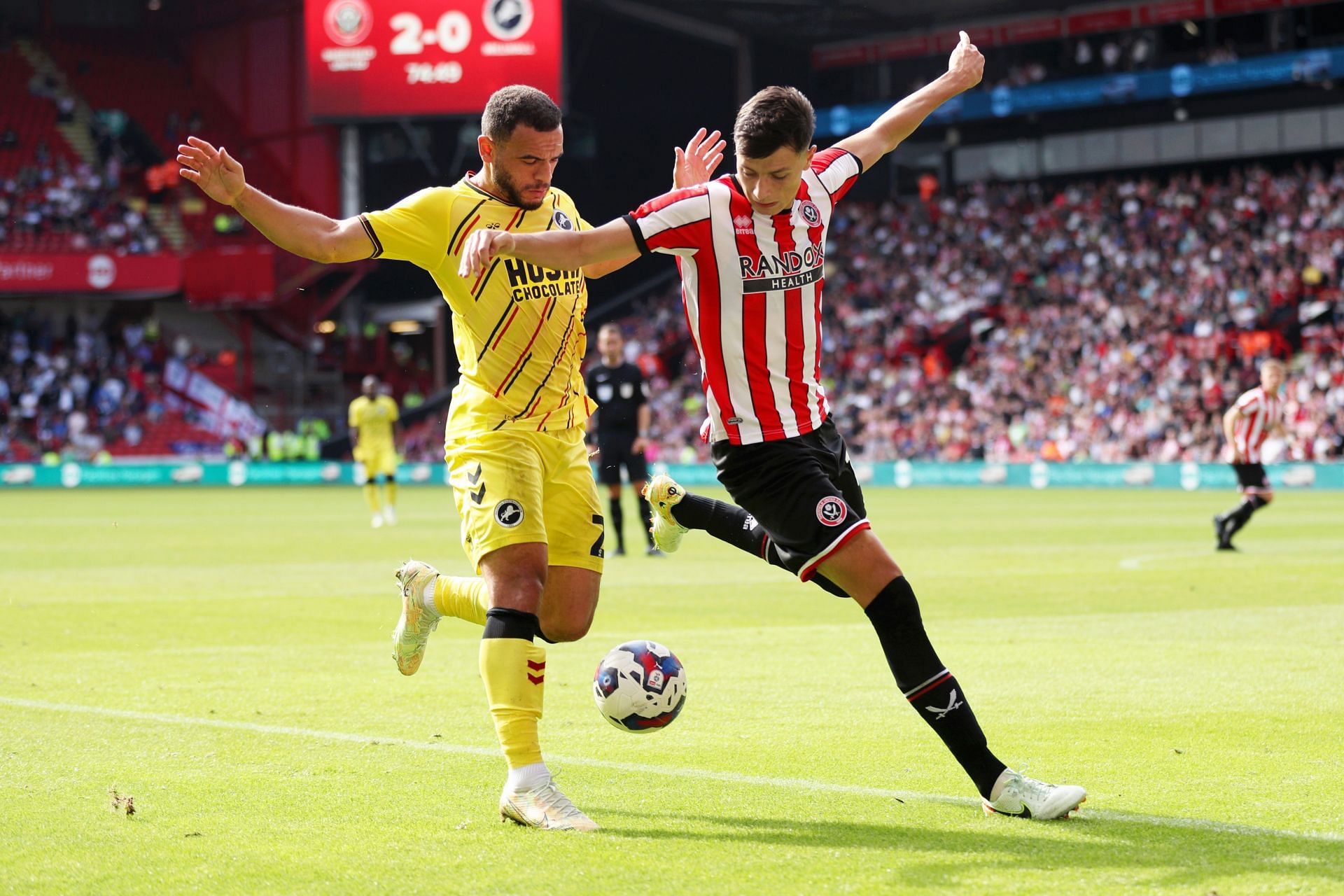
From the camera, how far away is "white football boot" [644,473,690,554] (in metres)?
7.02

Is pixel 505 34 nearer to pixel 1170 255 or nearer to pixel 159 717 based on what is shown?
pixel 1170 255

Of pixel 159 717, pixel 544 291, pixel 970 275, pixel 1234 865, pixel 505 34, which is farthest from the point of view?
pixel 970 275

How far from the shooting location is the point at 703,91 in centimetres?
4344

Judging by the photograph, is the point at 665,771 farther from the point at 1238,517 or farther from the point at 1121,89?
the point at 1121,89

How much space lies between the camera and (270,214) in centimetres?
503

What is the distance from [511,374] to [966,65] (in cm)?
213

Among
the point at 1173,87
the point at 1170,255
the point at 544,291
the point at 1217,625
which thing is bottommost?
the point at 1217,625

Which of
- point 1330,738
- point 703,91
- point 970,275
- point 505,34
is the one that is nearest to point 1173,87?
point 970,275

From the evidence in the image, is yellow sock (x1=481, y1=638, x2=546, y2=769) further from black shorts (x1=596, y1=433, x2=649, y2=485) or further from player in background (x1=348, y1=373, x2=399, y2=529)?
player in background (x1=348, y1=373, x2=399, y2=529)

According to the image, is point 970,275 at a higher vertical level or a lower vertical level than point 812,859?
higher

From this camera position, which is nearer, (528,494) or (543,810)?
(543,810)

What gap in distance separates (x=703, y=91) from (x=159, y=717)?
126 ft

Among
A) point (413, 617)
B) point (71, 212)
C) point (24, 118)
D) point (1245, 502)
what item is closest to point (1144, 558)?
point (1245, 502)

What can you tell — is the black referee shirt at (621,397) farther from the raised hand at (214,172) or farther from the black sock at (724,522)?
the raised hand at (214,172)
